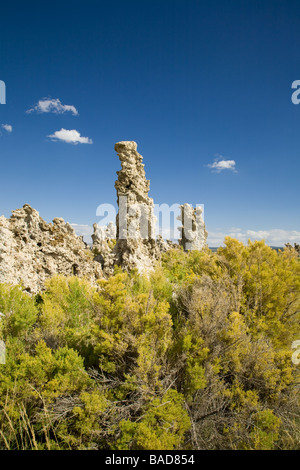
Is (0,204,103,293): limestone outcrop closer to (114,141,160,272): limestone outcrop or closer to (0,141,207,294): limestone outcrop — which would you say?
(0,141,207,294): limestone outcrop

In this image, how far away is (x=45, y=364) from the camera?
3.86m

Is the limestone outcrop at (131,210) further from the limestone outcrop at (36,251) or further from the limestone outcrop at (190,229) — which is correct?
the limestone outcrop at (190,229)

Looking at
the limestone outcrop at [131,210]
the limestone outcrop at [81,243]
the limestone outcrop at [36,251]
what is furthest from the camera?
the limestone outcrop at [131,210]

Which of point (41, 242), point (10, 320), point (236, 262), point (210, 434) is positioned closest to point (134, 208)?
point (41, 242)

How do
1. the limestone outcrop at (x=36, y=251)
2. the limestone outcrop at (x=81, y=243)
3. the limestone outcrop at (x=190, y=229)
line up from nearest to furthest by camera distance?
1. the limestone outcrop at (x=36, y=251)
2. the limestone outcrop at (x=81, y=243)
3. the limestone outcrop at (x=190, y=229)

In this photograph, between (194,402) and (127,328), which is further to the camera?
(127,328)

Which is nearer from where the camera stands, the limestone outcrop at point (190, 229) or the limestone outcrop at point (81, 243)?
the limestone outcrop at point (81, 243)

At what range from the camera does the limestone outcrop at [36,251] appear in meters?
6.62

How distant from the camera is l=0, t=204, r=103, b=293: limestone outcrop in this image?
6.62 meters

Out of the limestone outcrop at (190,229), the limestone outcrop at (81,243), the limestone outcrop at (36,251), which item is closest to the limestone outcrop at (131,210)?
the limestone outcrop at (81,243)

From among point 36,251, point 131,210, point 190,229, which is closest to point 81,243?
point 36,251

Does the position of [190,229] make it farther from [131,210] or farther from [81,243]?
[81,243]
